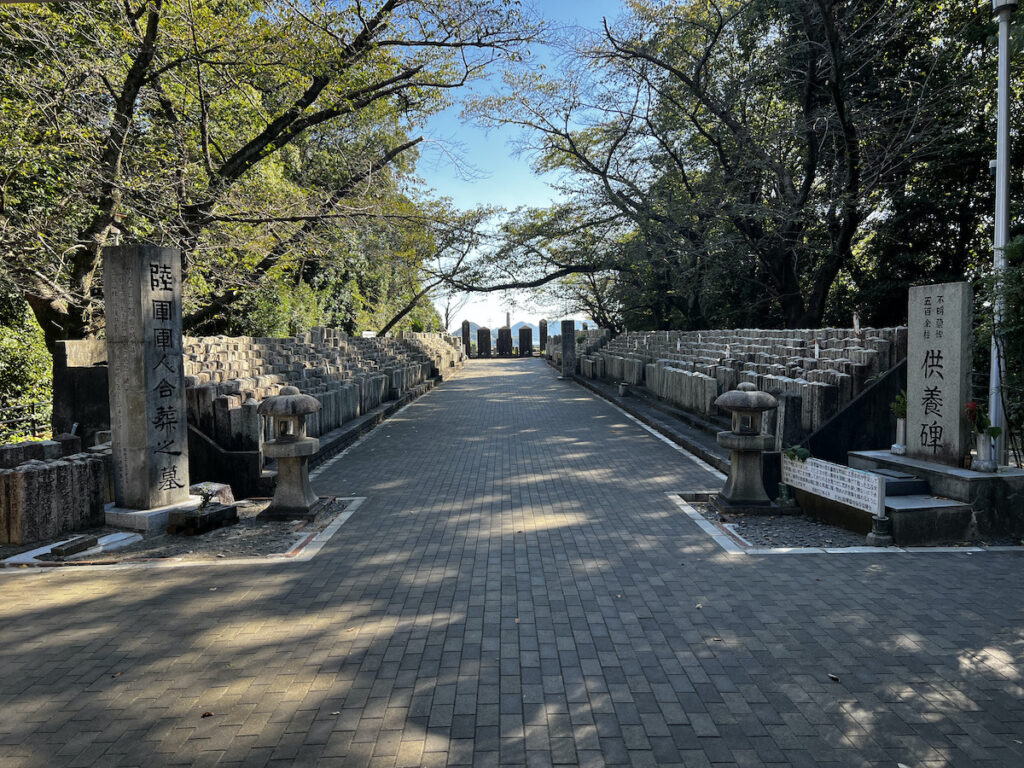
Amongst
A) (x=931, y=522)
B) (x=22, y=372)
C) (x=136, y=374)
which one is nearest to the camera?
(x=931, y=522)

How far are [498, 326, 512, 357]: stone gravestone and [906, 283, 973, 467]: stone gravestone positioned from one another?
4564 centimetres

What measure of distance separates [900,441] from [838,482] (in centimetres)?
149

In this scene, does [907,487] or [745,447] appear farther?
[745,447]

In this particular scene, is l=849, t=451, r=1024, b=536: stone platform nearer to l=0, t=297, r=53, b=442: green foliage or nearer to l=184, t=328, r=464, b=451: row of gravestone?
l=184, t=328, r=464, b=451: row of gravestone

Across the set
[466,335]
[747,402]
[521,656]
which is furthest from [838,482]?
[466,335]

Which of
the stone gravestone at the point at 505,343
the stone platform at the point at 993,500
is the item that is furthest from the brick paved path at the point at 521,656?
the stone gravestone at the point at 505,343

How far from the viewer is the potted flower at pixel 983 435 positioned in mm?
6098

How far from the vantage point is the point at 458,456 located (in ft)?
35.1

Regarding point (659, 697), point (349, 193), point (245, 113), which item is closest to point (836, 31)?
point (349, 193)

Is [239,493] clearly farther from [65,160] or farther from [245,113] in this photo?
[245,113]

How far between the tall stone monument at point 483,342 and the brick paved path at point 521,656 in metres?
45.0

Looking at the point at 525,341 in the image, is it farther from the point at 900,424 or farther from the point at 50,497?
the point at 50,497

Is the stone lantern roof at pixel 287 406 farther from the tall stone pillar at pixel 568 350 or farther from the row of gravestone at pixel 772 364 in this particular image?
the tall stone pillar at pixel 568 350

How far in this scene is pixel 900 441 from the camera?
729 centimetres
